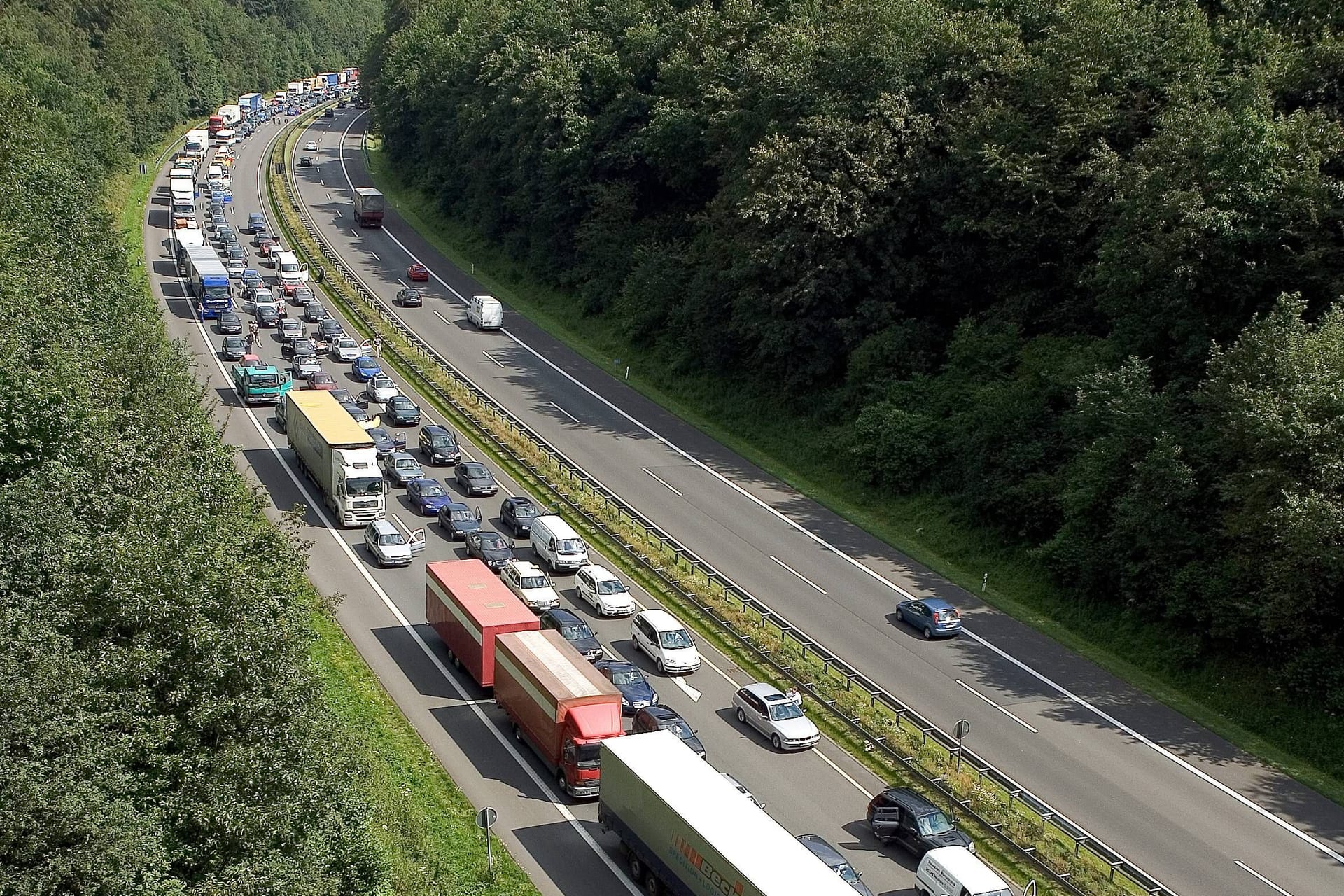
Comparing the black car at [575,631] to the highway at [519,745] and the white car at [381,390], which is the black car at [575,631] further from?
the white car at [381,390]

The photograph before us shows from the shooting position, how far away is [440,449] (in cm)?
6256

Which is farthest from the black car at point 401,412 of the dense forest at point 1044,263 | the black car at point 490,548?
the black car at point 490,548

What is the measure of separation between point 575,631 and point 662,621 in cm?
292

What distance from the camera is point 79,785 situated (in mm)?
24656

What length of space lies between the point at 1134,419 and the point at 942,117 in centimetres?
2210

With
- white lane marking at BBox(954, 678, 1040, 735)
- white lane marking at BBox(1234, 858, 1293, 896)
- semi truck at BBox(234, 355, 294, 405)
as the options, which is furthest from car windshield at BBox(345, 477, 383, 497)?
white lane marking at BBox(1234, 858, 1293, 896)

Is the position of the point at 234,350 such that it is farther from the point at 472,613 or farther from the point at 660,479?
the point at 472,613

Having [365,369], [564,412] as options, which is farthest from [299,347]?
[564,412]

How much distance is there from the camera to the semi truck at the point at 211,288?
284ft

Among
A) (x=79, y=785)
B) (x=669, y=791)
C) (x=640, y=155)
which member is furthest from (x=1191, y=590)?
(x=640, y=155)

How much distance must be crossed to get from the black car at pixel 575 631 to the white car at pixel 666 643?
1.49 metres

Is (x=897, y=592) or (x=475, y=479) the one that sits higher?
(x=475, y=479)

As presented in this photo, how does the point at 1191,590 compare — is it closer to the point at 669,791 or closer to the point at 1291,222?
the point at 1291,222

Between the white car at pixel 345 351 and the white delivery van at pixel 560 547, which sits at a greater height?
the white car at pixel 345 351
